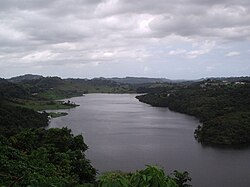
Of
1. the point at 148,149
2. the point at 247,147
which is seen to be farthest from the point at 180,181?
the point at 247,147

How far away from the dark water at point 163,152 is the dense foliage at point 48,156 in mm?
5265

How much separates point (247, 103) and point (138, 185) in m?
52.8

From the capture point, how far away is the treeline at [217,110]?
3909 centimetres

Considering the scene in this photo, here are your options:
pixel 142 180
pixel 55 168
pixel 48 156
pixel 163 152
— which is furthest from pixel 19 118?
pixel 142 180

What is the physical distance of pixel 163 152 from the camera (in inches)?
1277

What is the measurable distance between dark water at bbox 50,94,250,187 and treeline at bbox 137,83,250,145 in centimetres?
248

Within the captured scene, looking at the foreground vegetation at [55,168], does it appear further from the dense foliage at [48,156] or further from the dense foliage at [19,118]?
the dense foliage at [19,118]

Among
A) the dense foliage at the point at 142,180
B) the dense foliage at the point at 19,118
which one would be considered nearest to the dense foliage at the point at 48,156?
the dense foliage at the point at 142,180

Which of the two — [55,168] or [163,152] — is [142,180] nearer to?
[55,168]

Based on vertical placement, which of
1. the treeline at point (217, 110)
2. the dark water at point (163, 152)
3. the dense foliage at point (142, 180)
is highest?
the dense foliage at point (142, 180)

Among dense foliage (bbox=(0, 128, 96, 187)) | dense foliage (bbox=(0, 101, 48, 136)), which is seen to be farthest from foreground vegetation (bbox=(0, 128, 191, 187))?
dense foliage (bbox=(0, 101, 48, 136))

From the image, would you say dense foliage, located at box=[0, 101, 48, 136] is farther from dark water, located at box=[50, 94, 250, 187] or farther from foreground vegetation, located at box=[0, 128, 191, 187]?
foreground vegetation, located at box=[0, 128, 191, 187]

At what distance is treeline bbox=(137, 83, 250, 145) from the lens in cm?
3909

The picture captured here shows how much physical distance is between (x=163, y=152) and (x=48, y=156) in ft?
59.3
